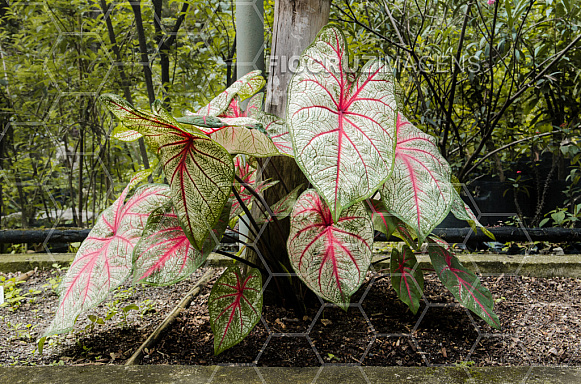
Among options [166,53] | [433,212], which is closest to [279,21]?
[433,212]

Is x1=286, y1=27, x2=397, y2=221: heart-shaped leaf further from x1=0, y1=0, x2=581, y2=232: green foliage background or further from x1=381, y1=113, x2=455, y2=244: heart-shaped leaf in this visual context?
x1=0, y1=0, x2=581, y2=232: green foliage background

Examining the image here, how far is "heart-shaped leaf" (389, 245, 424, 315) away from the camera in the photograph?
2.73 feet

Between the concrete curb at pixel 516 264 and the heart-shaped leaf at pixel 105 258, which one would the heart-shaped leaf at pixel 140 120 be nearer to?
the heart-shaped leaf at pixel 105 258

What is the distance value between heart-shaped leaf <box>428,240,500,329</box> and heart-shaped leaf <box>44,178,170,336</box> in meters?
0.62

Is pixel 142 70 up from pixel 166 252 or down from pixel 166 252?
up

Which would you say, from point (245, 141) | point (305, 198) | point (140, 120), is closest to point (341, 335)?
point (305, 198)

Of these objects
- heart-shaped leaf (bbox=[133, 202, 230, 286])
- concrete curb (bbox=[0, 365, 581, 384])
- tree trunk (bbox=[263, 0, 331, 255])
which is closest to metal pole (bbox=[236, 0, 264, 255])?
tree trunk (bbox=[263, 0, 331, 255])

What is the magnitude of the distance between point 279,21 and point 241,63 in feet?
0.79

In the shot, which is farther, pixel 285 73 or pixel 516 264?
pixel 516 264

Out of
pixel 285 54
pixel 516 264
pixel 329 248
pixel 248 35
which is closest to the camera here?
pixel 329 248

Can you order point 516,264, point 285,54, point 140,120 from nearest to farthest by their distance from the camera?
point 140,120
point 285,54
point 516,264

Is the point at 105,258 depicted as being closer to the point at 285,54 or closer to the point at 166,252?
the point at 166,252

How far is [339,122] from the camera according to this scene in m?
0.58

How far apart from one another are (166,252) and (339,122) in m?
0.38
